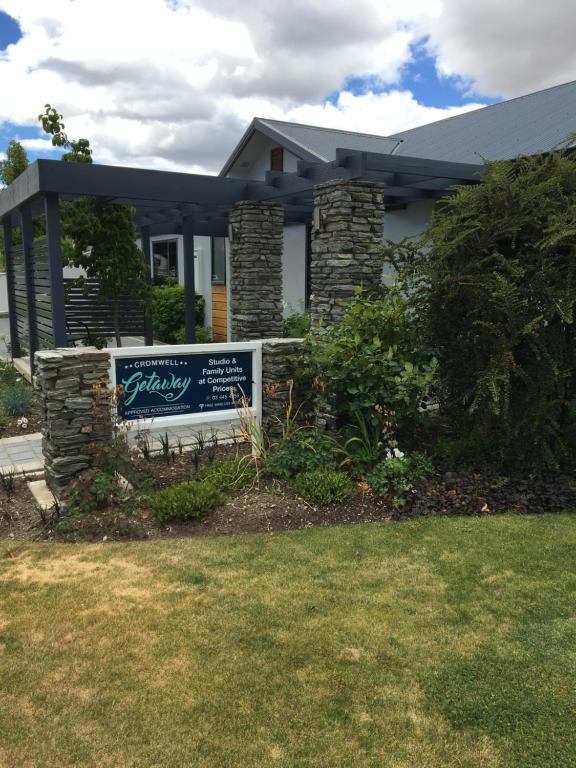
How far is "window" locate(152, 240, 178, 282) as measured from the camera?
21.2 metres

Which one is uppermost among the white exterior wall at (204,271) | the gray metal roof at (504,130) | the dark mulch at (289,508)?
the gray metal roof at (504,130)

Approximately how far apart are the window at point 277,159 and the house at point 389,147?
25 mm

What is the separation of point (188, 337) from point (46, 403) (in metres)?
7.59

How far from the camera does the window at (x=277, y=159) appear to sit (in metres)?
15.3

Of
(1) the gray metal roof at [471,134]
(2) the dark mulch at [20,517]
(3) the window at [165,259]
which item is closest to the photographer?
(2) the dark mulch at [20,517]

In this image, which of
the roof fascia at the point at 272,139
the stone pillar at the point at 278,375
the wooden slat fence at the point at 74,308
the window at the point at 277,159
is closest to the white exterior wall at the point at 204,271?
the roof fascia at the point at 272,139

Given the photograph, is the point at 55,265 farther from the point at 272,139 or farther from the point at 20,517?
the point at 272,139

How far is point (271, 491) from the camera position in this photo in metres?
5.42

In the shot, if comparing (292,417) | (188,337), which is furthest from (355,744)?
(188,337)

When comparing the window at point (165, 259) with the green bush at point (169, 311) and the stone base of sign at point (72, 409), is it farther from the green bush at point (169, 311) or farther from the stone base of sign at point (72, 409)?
the stone base of sign at point (72, 409)

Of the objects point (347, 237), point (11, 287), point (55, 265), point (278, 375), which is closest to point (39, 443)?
point (55, 265)

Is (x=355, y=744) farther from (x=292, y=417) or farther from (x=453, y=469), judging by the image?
(x=292, y=417)

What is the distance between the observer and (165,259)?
2231 cm

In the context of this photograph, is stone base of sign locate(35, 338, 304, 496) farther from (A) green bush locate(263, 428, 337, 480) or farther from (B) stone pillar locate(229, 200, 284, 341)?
(B) stone pillar locate(229, 200, 284, 341)
